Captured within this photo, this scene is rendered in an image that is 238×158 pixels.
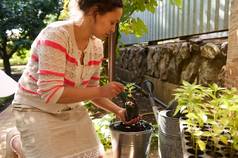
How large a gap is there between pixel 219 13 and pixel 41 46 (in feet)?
7.17

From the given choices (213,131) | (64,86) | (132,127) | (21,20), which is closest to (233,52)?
(132,127)

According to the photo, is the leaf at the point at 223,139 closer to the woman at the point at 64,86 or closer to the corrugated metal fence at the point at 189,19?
the woman at the point at 64,86

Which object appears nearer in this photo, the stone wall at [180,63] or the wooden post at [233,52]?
the wooden post at [233,52]

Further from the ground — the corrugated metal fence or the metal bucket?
the corrugated metal fence

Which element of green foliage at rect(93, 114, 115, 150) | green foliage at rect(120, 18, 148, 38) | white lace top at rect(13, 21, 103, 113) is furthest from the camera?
green foliage at rect(120, 18, 148, 38)

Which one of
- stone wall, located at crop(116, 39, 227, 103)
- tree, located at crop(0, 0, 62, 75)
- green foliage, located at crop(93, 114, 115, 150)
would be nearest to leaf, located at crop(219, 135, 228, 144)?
stone wall, located at crop(116, 39, 227, 103)

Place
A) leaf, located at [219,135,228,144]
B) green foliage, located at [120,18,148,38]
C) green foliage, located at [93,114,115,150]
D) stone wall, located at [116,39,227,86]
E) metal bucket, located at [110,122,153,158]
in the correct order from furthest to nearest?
1. green foliage, located at [120,18,148,38]
2. green foliage, located at [93,114,115,150]
3. stone wall, located at [116,39,227,86]
4. metal bucket, located at [110,122,153,158]
5. leaf, located at [219,135,228,144]

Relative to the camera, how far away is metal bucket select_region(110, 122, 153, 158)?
2.41 m

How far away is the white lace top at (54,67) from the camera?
1.92 m

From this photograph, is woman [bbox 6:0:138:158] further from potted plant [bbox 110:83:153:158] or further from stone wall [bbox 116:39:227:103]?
stone wall [bbox 116:39:227:103]

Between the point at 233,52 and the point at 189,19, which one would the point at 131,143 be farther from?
the point at 189,19

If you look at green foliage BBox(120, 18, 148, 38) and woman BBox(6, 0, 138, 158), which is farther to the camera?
green foliage BBox(120, 18, 148, 38)

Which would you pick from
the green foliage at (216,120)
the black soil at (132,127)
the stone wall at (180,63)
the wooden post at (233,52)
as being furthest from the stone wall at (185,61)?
the green foliage at (216,120)

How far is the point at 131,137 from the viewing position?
2.41 meters
